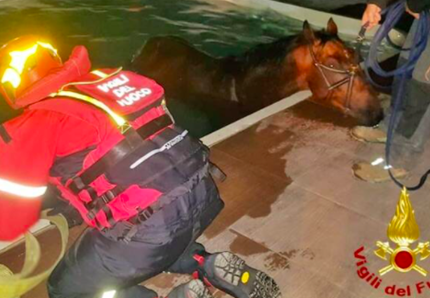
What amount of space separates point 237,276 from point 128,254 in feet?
2.40

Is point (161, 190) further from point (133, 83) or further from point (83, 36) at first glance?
point (83, 36)

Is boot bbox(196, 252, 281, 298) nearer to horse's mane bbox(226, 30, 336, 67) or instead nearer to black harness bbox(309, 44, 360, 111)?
black harness bbox(309, 44, 360, 111)

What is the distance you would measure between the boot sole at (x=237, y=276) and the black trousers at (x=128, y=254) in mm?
298

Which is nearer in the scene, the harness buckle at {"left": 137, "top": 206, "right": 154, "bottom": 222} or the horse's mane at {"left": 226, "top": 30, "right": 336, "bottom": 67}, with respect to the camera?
the harness buckle at {"left": 137, "top": 206, "right": 154, "bottom": 222}

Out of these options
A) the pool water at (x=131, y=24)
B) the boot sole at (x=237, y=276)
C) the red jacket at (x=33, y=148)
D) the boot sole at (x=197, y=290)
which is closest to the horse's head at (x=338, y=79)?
the boot sole at (x=237, y=276)

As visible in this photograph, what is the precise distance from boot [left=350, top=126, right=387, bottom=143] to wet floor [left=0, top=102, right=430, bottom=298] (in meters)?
0.06

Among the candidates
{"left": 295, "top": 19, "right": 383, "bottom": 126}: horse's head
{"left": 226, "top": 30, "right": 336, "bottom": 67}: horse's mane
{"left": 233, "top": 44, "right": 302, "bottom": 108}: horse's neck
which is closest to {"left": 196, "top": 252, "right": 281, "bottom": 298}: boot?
{"left": 295, "top": 19, "right": 383, "bottom": 126}: horse's head

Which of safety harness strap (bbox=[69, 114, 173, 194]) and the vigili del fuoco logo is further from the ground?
safety harness strap (bbox=[69, 114, 173, 194])

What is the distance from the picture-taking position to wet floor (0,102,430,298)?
361cm

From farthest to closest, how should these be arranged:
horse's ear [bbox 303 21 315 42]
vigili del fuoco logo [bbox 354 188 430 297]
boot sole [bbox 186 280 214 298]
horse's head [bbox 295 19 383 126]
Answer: horse's ear [bbox 303 21 315 42], horse's head [bbox 295 19 383 126], vigili del fuoco logo [bbox 354 188 430 297], boot sole [bbox 186 280 214 298]

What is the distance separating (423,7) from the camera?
149 inches

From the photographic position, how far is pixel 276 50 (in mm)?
7047

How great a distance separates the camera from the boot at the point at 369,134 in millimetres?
5198

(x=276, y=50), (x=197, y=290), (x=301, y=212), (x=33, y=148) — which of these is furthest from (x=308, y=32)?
(x=33, y=148)
